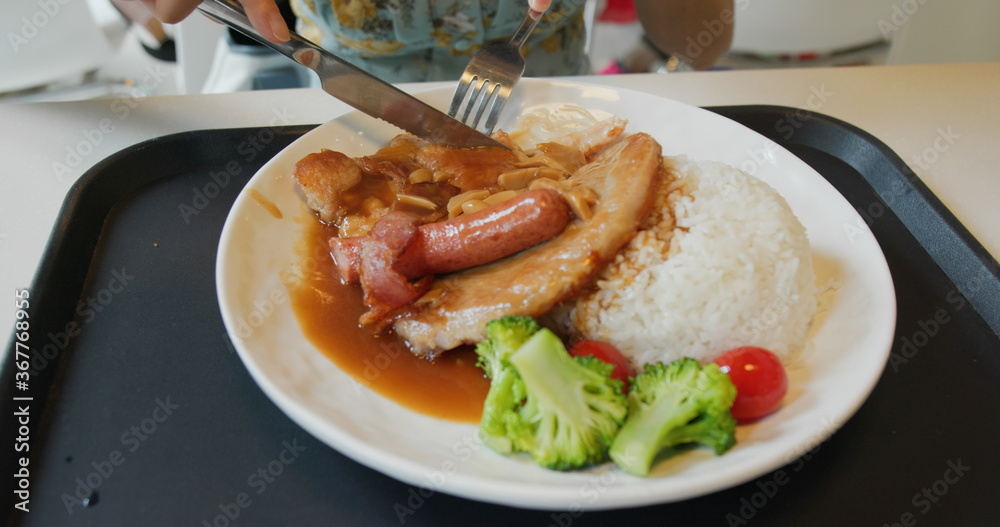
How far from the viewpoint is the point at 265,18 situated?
7.27ft

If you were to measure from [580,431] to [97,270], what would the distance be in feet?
5.84

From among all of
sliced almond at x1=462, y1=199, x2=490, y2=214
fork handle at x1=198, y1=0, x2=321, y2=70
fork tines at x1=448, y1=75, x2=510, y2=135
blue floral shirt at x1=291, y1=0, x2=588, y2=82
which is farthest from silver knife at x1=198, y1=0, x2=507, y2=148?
blue floral shirt at x1=291, y1=0, x2=588, y2=82

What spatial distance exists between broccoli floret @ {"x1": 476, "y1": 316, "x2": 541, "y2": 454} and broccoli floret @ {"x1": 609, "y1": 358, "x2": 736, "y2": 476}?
0.27m

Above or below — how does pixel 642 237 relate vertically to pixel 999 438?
below

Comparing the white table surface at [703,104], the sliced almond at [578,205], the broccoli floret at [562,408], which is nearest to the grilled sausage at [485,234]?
the sliced almond at [578,205]

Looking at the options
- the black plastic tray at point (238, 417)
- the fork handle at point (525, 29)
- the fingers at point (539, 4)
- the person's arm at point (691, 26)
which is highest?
the person's arm at point (691, 26)

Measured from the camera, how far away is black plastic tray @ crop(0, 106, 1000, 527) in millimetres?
1583

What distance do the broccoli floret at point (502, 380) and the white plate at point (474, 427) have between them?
0.05 metres

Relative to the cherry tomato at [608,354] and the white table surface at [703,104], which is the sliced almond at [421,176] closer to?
the white table surface at [703,104]

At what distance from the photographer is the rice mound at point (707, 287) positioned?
75.7 inches

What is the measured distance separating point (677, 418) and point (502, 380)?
44 centimetres

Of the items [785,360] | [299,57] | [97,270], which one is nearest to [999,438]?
[785,360]

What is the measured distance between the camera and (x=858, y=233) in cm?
214

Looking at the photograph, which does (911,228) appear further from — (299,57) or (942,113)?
(299,57)
